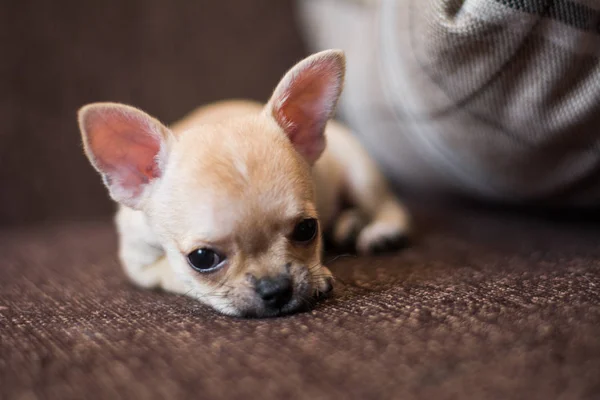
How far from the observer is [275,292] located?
1.24 meters

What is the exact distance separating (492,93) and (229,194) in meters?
0.76

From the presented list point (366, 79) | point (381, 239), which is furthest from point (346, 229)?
point (366, 79)

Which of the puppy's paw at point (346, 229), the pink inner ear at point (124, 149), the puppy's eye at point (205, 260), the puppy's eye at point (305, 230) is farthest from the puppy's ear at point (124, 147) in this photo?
the puppy's paw at point (346, 229)

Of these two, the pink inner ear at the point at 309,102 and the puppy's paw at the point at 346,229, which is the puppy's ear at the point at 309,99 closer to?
the pink inner ear at the point at 309,102

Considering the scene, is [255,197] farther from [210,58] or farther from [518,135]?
[210,58]

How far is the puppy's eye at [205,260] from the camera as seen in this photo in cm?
132

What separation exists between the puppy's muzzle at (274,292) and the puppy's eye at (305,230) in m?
Result: 0.14

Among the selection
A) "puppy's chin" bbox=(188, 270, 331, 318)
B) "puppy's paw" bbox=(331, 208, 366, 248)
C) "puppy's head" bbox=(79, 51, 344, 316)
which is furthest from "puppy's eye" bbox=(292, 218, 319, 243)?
"puppy's paw" bbox=(331, 208, 366, 248)

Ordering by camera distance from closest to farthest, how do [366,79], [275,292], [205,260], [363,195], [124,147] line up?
1. [275,292]
2. [205,260]
3. [124,147]
4. [363,195]
5. [366,79]

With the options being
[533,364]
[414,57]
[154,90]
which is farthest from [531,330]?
[154,90]

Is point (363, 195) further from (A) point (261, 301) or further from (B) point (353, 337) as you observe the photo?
(B) point (353, 337)

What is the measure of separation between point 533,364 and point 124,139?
1.09 metres

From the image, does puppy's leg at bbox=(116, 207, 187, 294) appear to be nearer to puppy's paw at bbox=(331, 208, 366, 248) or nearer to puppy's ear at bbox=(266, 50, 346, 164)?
puppy's ear at bbox=(266, 50, 346, 164)

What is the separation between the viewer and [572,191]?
1.77 m
